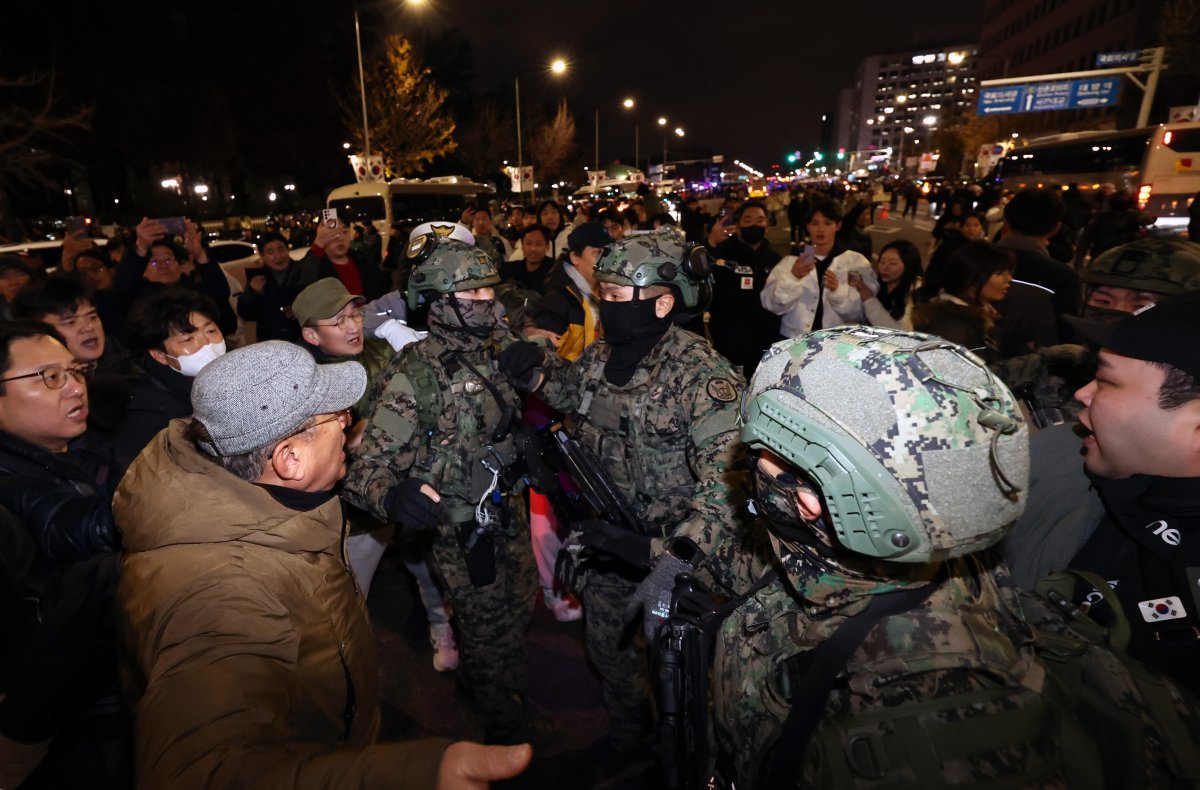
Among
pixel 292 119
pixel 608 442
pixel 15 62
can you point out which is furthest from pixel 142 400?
pixel 292 119

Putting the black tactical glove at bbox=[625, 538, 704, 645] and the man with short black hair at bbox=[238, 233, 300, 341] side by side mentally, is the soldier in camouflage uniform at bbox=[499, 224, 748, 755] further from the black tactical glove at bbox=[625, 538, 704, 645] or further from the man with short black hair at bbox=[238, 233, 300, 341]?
the man with short black hair at bbox=[238, 233, 300, 341]

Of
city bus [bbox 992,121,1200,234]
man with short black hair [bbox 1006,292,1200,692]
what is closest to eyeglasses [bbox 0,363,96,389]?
man with short black hair [bbox 1006,292,1200,692]

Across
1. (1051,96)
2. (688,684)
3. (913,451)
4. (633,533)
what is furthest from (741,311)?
(1051,96)

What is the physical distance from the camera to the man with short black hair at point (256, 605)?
3.71ft

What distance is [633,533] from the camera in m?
2.51

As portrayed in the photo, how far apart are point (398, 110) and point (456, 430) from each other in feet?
114

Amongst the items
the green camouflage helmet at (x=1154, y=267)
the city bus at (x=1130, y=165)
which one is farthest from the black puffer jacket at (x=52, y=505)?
the city bus at (x=1130, y=165)

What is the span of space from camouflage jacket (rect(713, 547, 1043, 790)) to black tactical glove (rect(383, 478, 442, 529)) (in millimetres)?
1459

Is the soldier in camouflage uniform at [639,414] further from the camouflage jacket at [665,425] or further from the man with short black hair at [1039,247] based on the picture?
the man with short black hair at [1039,247]

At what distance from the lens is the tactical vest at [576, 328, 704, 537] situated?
2.73m

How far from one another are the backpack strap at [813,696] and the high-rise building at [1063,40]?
2010 inches

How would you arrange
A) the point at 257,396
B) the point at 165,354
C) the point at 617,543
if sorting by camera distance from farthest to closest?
1. the point at 165,354
2. the point at 617,543
3. the point at 257,396

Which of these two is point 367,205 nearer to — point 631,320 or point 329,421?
point 631,320

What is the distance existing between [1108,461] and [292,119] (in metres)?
46.7
